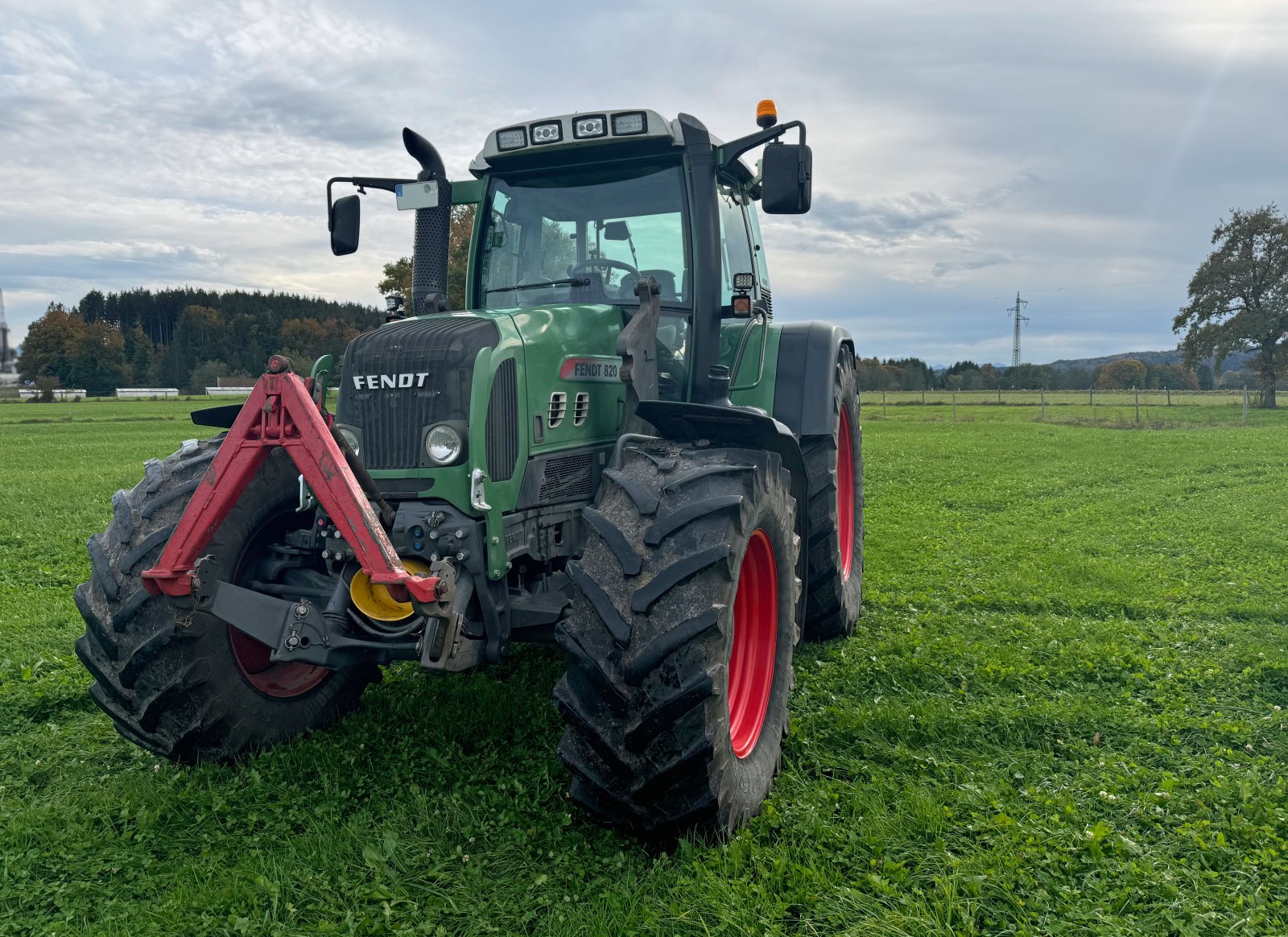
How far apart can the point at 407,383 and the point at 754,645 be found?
74.6 inches

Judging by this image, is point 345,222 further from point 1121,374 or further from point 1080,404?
point 1121,374

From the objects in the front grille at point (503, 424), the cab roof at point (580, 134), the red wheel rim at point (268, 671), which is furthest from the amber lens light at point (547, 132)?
the red wheel rim at point (268, 671)

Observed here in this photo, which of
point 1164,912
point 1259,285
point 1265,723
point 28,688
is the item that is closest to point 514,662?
point 28,688

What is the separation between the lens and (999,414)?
1491 inches

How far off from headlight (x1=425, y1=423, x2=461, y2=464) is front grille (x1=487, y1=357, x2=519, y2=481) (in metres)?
0.13

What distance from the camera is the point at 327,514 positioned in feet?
12.1

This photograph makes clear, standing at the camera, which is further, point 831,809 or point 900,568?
point 900,568

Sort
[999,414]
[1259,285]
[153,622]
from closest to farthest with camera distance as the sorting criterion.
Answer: [153,622] < [999,414] < [1259,285]

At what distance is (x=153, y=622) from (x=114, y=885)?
1.01m

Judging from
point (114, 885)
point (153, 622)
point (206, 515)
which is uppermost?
point (206, 515)

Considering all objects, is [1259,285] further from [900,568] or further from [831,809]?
[831,809]

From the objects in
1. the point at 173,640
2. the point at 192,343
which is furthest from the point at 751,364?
the point at 192,343

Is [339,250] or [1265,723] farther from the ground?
[339,250]

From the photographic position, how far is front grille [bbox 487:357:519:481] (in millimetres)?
3900
